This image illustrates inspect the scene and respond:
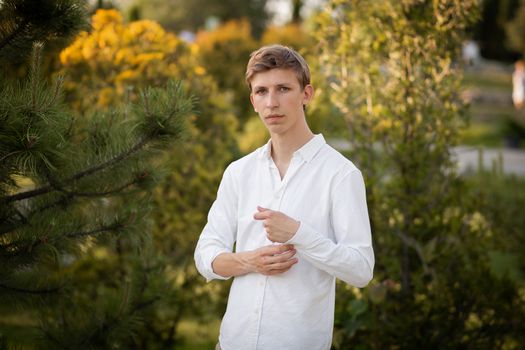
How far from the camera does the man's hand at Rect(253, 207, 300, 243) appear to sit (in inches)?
73.0

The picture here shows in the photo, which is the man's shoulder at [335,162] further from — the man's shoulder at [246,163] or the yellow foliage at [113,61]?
the yellow foliage at [113,61]

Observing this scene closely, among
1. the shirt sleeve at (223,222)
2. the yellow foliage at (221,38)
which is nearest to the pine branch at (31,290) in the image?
the shirt sleeve at (223,222)

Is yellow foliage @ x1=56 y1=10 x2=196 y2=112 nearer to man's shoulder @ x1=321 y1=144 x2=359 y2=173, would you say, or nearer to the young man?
the young man

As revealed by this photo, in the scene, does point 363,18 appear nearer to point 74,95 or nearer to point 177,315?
point 74,95

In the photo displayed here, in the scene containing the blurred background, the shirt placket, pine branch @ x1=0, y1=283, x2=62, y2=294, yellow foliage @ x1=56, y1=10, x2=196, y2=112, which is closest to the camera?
the shirt placket

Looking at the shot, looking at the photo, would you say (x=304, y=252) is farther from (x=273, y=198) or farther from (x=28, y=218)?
(x=28, y=218)

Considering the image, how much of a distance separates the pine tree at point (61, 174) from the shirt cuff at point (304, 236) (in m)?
0.79

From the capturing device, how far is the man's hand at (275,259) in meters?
1.92

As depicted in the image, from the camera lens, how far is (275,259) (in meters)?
1.91

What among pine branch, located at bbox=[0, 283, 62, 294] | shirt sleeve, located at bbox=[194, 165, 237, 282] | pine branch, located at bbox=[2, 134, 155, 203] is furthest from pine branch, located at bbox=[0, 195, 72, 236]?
shirt sleeve, located at bbox=[194, 165, 237, 282]

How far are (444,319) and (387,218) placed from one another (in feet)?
2.22

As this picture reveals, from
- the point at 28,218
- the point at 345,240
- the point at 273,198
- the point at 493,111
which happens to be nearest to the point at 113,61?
the point at 28,218

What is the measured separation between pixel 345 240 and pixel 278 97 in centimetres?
53

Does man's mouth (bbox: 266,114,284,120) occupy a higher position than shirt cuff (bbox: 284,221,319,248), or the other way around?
man's mouth (bbox: 266,114,284,120)
